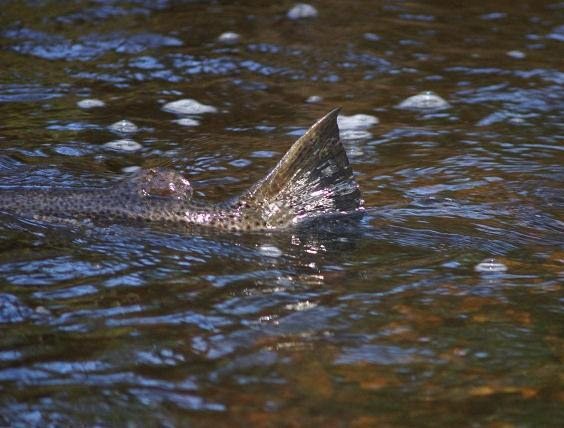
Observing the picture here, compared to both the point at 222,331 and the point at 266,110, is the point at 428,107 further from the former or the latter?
the point at 222,331

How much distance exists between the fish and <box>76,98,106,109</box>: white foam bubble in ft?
6.47

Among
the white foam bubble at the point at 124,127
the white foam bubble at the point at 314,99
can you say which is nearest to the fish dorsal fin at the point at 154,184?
the white foam bubble at the point at 124,127

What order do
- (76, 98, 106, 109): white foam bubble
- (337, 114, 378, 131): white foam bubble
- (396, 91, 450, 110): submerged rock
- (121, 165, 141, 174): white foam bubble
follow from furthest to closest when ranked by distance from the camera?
(396, 91, 450, 110): submerged rock
(76, 98, 106, 109): white foam bubble
(337, 114, 378, 131): white foam bubble
(121, 165, 141, 174): white foam bubble

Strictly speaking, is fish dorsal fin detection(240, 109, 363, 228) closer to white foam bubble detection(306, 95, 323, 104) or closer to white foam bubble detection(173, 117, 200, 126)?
white foam bubble detection(173, 117, 200, 126)

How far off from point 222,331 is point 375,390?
1.95 ft

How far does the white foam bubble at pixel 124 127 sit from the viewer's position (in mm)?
5695

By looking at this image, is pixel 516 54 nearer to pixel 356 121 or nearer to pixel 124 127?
pixel 356 121

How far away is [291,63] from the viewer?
710cm

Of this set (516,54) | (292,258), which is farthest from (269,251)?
(516,54)

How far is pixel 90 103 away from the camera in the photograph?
6141mm

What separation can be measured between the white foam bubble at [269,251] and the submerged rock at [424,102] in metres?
2.57

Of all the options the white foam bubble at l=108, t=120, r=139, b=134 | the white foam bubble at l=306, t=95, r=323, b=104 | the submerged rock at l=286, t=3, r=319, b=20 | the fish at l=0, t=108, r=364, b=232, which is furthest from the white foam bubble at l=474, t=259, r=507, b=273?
the submerged rock at l=286, t=3, r=319, b=20

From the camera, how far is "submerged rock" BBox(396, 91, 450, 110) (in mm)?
6207

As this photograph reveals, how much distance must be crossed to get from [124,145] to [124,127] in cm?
34
